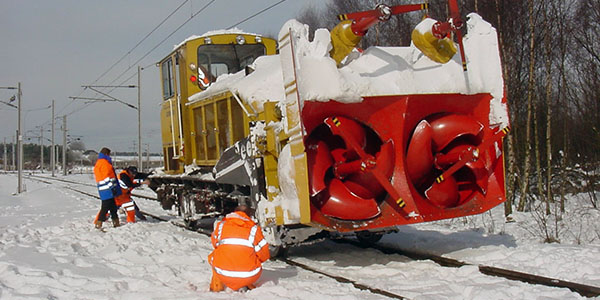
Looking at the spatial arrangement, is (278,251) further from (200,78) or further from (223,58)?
(223,58)

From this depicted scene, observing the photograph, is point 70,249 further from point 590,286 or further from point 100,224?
point 590,286

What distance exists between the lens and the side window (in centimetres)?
1022

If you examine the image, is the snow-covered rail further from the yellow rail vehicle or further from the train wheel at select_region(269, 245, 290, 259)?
the yellow rail vehicle

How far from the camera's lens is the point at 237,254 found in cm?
535

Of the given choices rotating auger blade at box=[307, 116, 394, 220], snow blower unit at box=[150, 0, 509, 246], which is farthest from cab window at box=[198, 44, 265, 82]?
rotating auger blade at box=[307, 116, 394, 220]

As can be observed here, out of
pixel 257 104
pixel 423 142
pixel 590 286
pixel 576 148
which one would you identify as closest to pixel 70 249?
pixel 257 104

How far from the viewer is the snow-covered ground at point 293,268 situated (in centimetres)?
519

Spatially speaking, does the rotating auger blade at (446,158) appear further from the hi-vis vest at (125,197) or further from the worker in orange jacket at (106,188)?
the hi-vis vest at (125,197)

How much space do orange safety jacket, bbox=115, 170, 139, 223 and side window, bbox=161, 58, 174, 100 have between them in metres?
1.73

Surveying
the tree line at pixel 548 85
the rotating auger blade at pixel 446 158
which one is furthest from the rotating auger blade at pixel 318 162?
the tree line at pixel 548 85

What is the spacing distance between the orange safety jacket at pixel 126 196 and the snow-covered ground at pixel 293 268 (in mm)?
1386

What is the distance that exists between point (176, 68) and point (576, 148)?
11945mm

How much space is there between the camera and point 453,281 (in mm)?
5578

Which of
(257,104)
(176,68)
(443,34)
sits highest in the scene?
(176,68)
